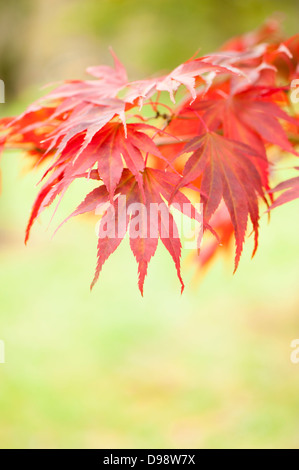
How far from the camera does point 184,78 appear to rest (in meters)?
0.70

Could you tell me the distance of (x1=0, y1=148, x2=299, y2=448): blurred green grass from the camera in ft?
7.02

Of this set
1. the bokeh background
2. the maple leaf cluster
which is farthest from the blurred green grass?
the maple leaf cluster

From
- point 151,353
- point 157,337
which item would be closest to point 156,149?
point 151,353

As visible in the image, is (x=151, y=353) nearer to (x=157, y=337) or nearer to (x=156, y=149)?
(x=157, y=337)

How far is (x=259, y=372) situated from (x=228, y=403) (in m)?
0.26

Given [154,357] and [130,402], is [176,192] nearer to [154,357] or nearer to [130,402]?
[130,402]

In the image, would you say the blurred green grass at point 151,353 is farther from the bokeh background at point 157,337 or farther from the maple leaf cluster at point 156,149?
the maple leaf cluster at point 156,149

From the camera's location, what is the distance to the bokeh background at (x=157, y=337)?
2.16 m

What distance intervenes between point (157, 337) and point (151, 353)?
0.54ft

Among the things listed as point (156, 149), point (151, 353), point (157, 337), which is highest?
point (157, 337)

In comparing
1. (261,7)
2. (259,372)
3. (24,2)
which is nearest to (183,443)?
(259,372)

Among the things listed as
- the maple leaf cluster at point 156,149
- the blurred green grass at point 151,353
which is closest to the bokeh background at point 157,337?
the blurred green grass at point 151,353

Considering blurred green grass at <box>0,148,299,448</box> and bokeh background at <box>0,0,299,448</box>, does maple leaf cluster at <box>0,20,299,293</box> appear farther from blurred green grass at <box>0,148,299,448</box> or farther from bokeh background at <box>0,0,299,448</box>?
bokeh background at <box>0,0,299,448</box>

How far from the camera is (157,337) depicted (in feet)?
9.45
